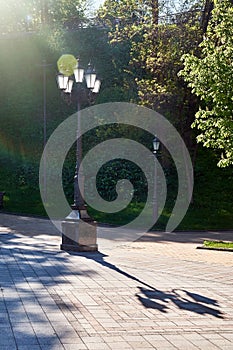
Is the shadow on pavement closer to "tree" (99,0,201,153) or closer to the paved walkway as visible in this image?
the paved walkway

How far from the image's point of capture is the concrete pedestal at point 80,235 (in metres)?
12.8

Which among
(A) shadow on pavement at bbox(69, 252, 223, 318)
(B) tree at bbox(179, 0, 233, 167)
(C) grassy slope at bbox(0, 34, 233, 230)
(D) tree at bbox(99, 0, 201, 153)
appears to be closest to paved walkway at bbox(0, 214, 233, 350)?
(A) shadow on pavement at bbox(69, 252, 223, 318)

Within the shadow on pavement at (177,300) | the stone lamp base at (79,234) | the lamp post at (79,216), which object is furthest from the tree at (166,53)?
the shadow on pavement at (177,300)

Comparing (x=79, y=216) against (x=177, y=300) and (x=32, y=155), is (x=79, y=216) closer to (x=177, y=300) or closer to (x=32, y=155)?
(x=177, y=300)

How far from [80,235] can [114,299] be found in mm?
5200

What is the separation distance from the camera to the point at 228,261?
1212 cm

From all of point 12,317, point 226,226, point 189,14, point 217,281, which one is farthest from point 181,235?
point 12,317

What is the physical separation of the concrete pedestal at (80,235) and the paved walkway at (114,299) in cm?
41

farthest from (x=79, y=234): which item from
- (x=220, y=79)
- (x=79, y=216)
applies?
(x=220, y=79)

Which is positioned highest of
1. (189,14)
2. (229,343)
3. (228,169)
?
(189,14)

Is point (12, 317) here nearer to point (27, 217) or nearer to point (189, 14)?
point (27, 217)

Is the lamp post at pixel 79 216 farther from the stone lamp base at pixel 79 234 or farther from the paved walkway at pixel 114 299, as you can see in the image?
the paved walkway at pixel 114 299

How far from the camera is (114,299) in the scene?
7691 mm

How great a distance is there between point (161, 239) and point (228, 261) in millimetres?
5287
